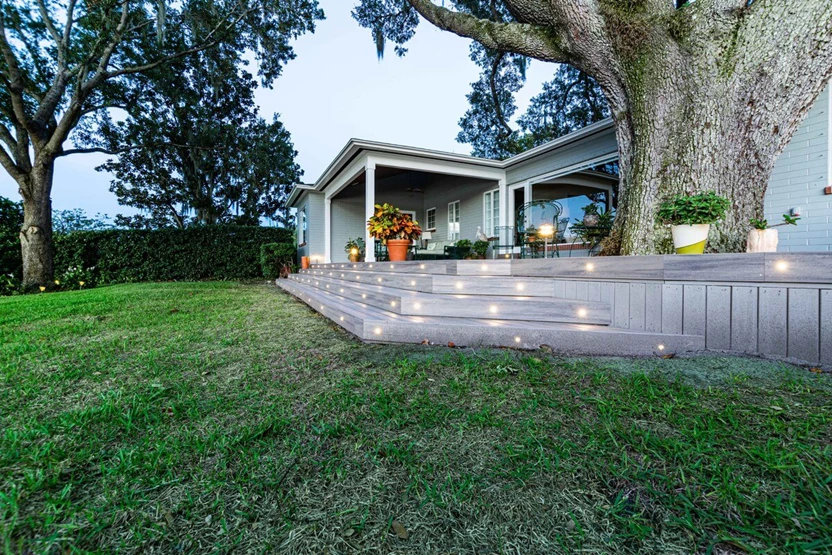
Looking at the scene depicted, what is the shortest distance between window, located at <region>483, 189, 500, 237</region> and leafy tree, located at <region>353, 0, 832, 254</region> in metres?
5.20

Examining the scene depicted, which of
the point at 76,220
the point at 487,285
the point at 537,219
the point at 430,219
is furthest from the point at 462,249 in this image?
the point at 76,220

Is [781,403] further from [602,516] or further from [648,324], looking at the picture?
[602,516]

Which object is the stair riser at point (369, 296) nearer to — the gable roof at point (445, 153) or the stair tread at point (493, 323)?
the stair tread at point (493, 323)

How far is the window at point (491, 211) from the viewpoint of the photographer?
8.91 metres

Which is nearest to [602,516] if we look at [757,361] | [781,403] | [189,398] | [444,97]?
[781,403]

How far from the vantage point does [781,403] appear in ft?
4.95

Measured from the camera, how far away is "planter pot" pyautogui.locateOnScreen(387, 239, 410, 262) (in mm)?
5449

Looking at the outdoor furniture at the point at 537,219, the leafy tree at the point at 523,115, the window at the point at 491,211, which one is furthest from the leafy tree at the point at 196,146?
the outdoor furniture at the point at 537,219

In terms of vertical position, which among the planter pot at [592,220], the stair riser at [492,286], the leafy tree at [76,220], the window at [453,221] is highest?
the leafy tree at [76,220]

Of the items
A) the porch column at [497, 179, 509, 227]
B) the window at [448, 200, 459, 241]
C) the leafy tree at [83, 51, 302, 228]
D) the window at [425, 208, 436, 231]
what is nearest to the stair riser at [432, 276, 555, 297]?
the porch column at [497, 179, 509, 227]

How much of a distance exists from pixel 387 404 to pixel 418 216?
1081cm

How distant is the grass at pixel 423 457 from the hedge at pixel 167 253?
9.11 meters

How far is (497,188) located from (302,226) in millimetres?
7361

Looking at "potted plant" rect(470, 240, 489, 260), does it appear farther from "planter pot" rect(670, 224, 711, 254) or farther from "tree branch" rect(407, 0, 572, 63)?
"planter pot" rect(670, 224, 711, 254)
